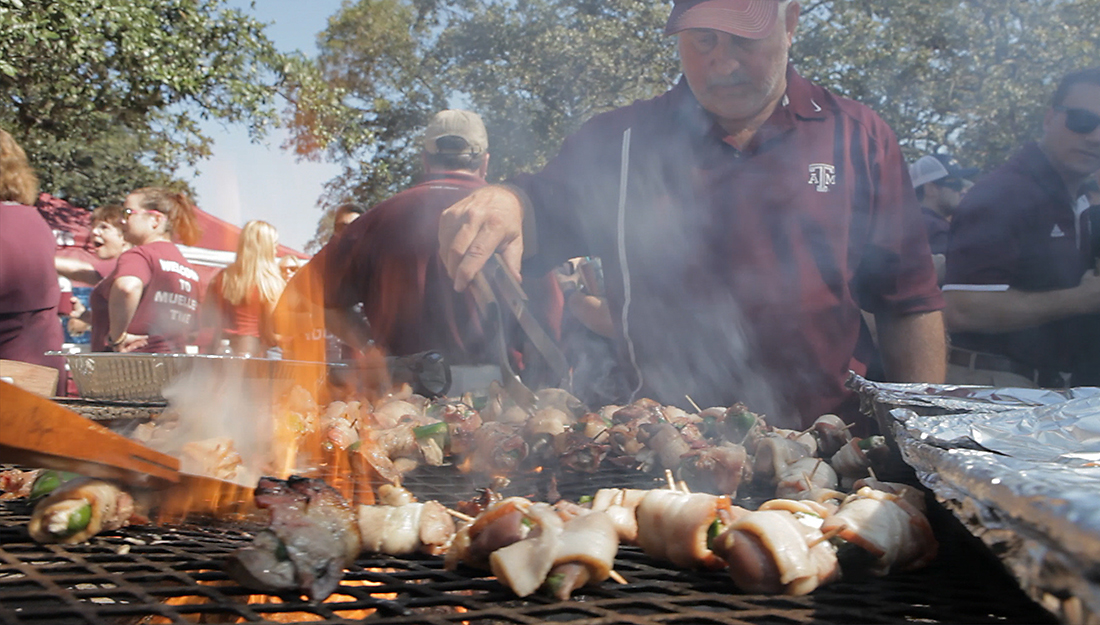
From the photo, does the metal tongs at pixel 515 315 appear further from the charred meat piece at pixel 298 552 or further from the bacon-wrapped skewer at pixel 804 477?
the charred meat piece at pixel 298 552

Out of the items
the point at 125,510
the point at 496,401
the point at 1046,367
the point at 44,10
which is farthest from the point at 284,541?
the point at 44,10

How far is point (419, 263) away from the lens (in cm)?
425

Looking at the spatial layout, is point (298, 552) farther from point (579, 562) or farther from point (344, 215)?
point (344, 215)

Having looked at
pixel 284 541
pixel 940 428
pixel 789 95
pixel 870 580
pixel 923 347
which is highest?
pixel 789 95

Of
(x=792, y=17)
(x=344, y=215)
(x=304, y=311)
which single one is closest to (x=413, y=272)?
(x=304, y=311)

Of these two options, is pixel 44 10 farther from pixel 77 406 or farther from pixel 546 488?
pixel 546 488

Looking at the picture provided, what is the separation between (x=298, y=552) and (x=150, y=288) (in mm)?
5068

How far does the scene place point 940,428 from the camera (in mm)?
1707

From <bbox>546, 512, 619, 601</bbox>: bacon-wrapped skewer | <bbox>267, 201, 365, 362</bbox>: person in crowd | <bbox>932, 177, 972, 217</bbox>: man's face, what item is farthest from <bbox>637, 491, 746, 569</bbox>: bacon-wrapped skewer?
<bbox>932, 177, 972, 217</bbox>: man's face

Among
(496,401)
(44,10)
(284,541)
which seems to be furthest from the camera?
(44,10)

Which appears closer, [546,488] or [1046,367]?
[546,488]

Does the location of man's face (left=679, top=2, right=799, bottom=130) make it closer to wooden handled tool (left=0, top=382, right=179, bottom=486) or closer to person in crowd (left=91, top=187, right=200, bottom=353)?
wooden handled tool (left=0, top=382, right=179, bottom=486)

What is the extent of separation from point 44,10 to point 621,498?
10095 mm

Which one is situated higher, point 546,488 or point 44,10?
point 44,10
